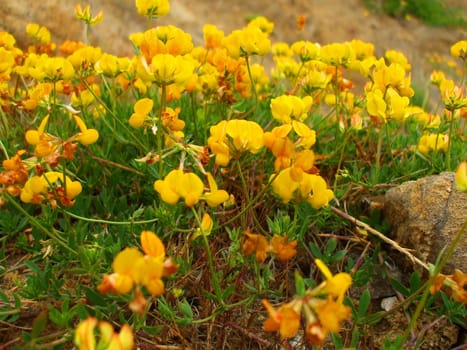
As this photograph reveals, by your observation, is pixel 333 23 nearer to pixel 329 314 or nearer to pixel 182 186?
pixel 182 186

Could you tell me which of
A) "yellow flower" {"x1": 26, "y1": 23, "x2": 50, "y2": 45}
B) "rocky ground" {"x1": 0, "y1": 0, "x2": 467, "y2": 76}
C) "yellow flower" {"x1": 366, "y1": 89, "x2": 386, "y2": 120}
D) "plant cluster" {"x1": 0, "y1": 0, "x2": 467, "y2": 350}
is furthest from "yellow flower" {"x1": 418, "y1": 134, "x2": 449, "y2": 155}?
"rocky ground" {"x1": 0, "y1": 0, "x2": 467, "y2": 76}

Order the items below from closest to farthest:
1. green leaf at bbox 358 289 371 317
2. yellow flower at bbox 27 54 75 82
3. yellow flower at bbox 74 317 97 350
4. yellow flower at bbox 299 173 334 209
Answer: yellow flower at bbox 74 317 97 350 → yellow flower at bbox 299 173 334 209 → green leaf at bbox 358 289 371 317 → yellow flower at bbox 27 54 75 82

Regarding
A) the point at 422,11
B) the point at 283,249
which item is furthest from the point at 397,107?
the point at 422,11

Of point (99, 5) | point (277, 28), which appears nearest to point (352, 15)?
point (277, 28)

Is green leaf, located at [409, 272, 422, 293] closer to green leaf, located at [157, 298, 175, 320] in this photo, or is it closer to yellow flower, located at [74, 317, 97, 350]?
green leaf, located at [157, 298, 175, 320]

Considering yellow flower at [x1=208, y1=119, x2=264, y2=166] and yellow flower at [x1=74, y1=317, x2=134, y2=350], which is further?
yellow flower at [x1=208, y1=119, x2=264, y2=166]

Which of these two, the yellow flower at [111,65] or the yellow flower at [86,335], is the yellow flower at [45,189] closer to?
the yellow flower at [86,335]

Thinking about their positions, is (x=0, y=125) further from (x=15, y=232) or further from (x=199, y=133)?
(x=199, y=133)
